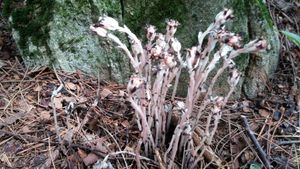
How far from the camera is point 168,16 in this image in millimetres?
2068

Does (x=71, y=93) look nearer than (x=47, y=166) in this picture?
No

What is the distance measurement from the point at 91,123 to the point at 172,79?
481mm

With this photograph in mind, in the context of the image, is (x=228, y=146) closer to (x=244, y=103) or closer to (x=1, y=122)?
(x=244, y=103)

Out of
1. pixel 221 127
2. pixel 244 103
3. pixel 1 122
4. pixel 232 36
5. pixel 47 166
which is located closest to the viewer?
pixel 232 36

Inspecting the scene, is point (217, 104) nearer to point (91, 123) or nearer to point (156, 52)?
point (156, 52)

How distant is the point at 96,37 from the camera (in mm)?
2133

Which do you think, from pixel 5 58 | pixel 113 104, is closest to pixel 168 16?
pixel 113 104

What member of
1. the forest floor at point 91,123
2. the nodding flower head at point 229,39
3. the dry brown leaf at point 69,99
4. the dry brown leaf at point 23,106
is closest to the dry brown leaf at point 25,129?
the forest floor at point 91,123

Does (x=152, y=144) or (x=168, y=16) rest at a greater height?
(x=168, y=16)

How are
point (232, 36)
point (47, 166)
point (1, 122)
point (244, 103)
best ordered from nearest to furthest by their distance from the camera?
point (232, 36)
point (47, 166)
point (1, 122)
point (244, 103)

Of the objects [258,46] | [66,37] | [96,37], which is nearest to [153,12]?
[96,37]

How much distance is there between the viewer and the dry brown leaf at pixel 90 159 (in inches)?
67.6

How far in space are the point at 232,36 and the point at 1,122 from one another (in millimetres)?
1127

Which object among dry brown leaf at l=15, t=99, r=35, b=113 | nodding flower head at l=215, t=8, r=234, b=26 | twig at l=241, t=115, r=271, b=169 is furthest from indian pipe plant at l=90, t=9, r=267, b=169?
dry brown leaf at l=15, t=99, r=35, b=113
